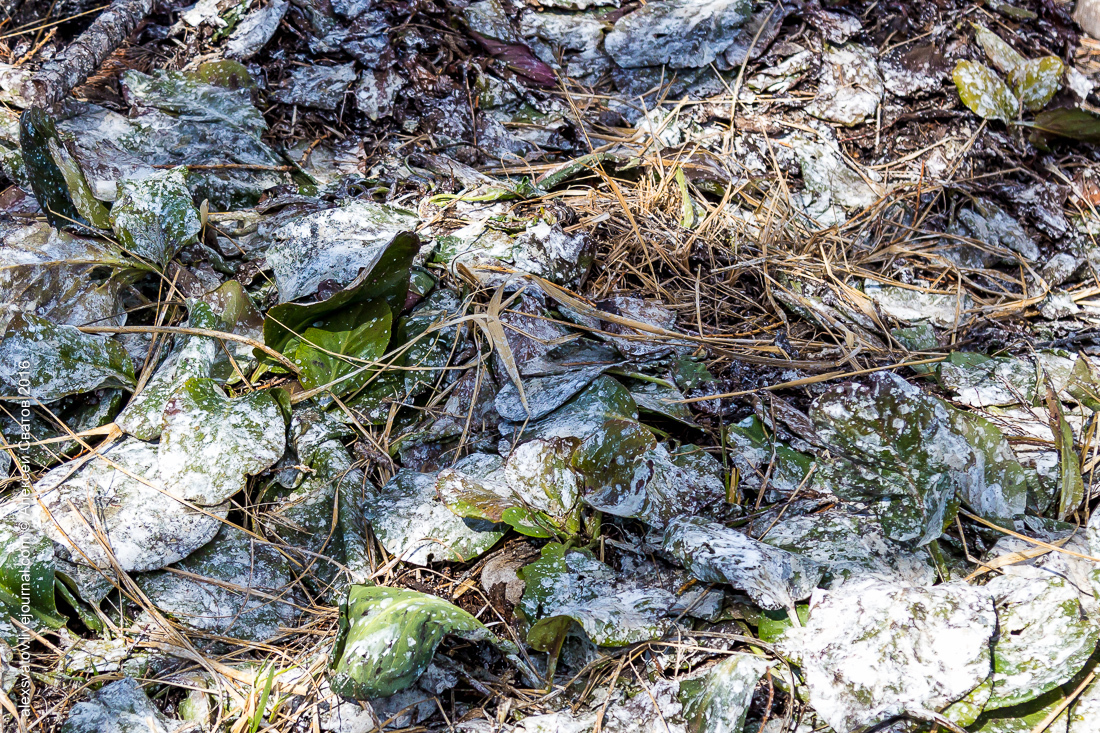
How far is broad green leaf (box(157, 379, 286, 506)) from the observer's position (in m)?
1.21

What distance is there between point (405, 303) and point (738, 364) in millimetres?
716

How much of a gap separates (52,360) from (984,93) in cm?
251

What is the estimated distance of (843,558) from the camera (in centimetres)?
113

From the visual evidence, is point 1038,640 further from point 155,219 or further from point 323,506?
point 155,219

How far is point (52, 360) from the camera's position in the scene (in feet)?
4.19

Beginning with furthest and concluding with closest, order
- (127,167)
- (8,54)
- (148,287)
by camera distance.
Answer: (8,54) < (127,167) < (148,287)

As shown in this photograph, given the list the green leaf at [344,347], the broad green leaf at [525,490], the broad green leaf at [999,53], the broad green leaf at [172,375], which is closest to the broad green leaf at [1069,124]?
the broad green leaf at [999,53]

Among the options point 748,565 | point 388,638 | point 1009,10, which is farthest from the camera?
point 1009,10

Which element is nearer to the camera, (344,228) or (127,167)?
(344,228)

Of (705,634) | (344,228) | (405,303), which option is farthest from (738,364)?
(344,228)

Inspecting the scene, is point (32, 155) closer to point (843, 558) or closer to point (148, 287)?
point (148, 287)

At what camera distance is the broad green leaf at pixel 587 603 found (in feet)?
3.40

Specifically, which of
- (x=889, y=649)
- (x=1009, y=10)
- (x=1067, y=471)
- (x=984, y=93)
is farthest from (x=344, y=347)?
(x=1009, y=10)

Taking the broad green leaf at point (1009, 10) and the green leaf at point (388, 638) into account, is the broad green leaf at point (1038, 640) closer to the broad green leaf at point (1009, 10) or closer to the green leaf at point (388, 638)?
the green leaf at point (388, 638)
